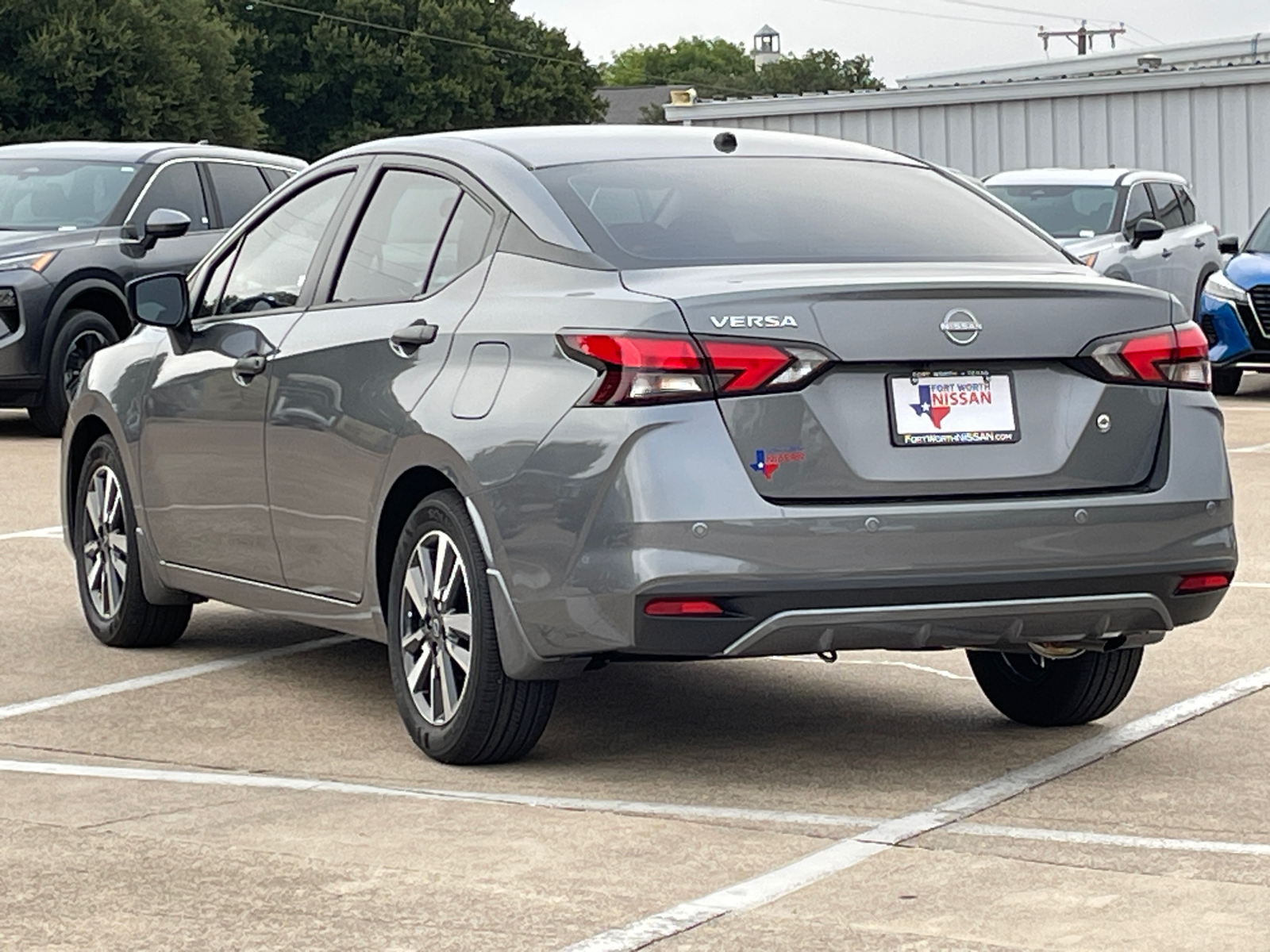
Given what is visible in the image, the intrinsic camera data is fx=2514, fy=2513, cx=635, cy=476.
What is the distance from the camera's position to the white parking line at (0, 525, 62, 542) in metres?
11.2

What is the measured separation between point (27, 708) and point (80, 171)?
1023 centimetres

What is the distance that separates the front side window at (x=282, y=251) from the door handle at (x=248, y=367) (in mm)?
186

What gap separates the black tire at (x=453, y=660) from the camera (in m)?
6.02

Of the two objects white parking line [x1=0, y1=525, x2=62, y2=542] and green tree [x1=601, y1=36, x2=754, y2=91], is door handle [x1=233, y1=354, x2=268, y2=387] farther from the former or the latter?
green tree [x1=601, y1=36, x2=754, y2=91]

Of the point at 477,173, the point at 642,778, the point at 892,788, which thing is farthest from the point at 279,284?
the point at 892,788

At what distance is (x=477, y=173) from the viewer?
6.56m

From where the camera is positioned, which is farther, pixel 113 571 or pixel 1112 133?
pixel 1112 133

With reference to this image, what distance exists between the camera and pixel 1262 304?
19.2m

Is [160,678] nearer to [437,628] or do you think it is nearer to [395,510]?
[395,510]

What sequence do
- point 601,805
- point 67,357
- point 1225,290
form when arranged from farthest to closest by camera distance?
point 1225,290, point 67,357, point 601,805

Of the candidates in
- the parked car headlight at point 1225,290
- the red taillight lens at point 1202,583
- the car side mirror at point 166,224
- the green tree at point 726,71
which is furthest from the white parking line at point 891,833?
the green tree at point 726,71

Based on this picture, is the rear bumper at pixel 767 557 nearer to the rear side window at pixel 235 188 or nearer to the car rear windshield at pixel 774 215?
the car rear windshield at pixel 774 215

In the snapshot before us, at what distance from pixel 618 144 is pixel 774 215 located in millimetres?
594

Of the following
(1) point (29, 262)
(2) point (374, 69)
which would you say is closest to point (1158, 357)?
(1) point (29, 262)
